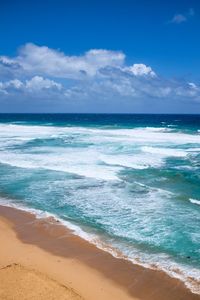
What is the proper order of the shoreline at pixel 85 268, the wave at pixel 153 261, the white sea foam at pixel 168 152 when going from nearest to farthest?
the shoreline at pixel 85 268 < the wave at pixel 153 261 < the white sea foam at pixel 168 152

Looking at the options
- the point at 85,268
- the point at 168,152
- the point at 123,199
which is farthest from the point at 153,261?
the point at 168,152

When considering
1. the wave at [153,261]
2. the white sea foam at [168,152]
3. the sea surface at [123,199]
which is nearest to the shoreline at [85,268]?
the wave at [153,261]

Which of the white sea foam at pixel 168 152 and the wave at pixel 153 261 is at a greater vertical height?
the white sea foam at pixel 168 152

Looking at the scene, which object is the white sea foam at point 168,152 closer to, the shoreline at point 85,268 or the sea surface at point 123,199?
the sea surface at point 123,199

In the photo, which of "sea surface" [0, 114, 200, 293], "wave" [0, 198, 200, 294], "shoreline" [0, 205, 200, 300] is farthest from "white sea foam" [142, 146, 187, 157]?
"shoreline" [0, 205, 200, 300]

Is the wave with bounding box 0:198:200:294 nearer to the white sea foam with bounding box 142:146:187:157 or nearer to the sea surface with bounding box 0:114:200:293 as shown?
the sea surface with bounding box 0:114:200:293

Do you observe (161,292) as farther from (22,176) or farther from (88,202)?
(22,176)

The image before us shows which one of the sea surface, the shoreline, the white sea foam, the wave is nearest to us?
the shoreline

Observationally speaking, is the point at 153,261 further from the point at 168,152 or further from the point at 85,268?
the point at 168,152
